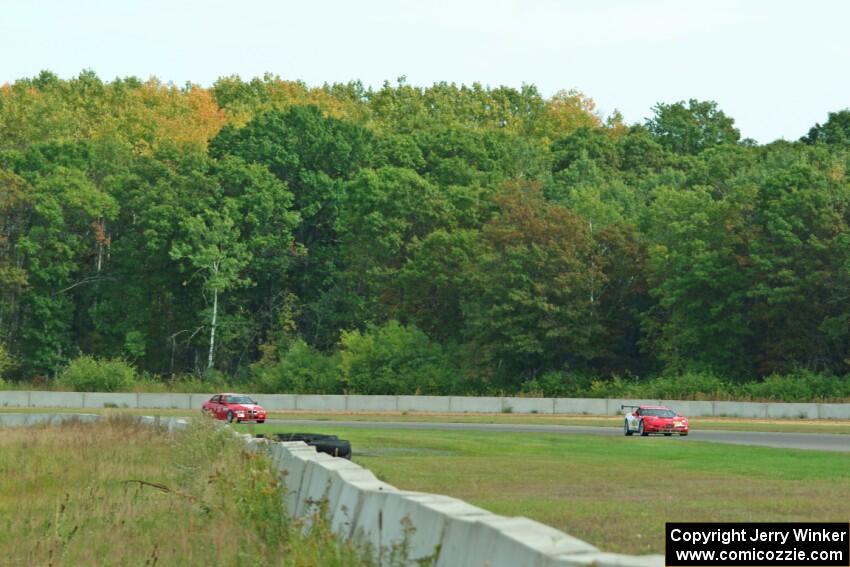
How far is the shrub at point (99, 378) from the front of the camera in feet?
318

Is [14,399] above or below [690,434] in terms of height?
above

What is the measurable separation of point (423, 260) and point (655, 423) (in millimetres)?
53218

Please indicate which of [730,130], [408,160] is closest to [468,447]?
[408,160]

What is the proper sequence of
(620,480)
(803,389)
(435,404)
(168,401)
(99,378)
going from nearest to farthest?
(620,480) → (803,389) → (435,404) → (168,401) → (99,378)

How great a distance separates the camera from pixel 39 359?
363ft

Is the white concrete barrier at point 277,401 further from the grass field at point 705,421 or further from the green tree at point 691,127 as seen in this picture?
the green tree at point 691,127

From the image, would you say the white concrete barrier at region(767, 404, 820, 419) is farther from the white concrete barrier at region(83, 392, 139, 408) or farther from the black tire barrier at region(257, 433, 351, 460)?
the black tire barrier at region(257, 433, 351, 460)

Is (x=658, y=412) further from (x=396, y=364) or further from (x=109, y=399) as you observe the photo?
(x=396, y=364)

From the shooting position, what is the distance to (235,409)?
207ft

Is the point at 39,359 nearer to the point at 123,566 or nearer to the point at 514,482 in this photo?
the point at 514,482

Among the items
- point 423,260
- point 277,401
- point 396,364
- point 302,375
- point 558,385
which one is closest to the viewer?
point 277,401

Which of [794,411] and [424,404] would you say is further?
[424,404]

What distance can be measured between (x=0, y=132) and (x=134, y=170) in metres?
21.9

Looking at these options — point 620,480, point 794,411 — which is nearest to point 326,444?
point 620,480
